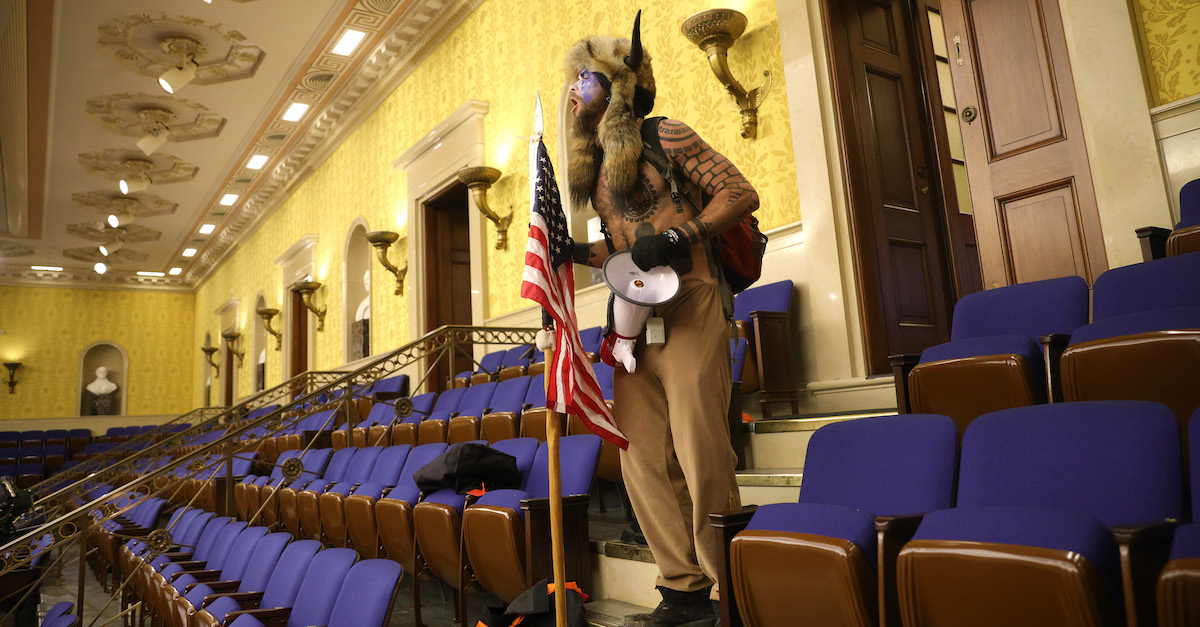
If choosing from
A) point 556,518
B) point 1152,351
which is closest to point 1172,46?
point 1152,351

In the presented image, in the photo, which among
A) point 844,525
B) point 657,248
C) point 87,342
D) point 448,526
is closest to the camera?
point 844,525

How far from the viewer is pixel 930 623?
1.27 meters

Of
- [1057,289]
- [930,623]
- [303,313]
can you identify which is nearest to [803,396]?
[1057,289]

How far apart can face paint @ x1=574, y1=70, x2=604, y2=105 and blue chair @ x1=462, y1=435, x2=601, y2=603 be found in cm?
112

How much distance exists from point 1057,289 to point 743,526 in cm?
140

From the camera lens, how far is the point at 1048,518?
1182 millimetres

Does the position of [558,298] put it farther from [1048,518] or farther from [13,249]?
[13,249]

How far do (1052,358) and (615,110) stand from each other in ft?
4.21

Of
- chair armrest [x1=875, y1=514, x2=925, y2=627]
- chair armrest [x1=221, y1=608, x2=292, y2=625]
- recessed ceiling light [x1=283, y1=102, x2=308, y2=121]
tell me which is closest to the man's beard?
chair armrest [x1=875, y1=514, x2=925, y2=627]

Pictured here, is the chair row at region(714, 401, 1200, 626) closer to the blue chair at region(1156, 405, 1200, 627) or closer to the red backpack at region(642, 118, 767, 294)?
the blue chair at region(1156, 405, 1200, 627)

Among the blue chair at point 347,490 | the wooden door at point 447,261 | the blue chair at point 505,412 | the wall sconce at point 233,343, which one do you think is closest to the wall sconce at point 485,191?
the wooden door at point 447,261

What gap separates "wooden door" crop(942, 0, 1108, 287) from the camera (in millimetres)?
3041

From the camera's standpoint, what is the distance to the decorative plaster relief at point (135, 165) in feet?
34.1

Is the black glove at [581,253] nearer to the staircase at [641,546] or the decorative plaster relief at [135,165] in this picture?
the staircase at [641,546]
